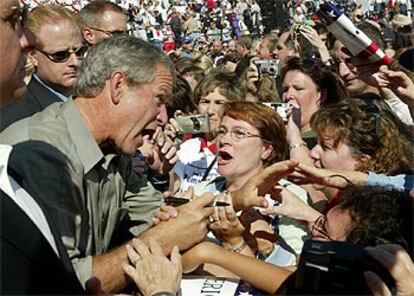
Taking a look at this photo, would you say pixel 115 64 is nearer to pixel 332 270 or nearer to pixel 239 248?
pixel 239 248

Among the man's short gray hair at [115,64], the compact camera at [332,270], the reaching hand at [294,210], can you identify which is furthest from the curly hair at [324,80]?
the compact camera at [332,270]

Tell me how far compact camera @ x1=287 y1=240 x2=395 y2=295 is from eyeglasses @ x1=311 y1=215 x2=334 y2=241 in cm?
51

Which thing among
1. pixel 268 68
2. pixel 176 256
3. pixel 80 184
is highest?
pixel 80 184

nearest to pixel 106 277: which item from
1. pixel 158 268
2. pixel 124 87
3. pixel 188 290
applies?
pixel 158 268

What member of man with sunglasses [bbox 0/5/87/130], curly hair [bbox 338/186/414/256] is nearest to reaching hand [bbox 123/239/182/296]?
curly hair [bbox 338/186/414/256]

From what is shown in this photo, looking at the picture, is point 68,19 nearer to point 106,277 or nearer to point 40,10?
point 40,10

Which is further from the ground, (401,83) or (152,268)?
(401,83)

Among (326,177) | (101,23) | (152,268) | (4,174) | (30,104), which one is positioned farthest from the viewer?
(101,23)

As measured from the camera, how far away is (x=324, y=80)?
16.0 feet

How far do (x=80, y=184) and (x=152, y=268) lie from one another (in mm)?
425

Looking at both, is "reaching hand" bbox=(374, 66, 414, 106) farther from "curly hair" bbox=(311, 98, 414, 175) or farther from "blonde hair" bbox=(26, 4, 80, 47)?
"blonde hair" bbox=(26, 4, 80, 47)

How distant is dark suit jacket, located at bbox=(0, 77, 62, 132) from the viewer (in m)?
3.63

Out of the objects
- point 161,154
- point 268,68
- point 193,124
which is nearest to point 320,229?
point 161,154

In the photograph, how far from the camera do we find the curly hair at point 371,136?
330 centimetres
